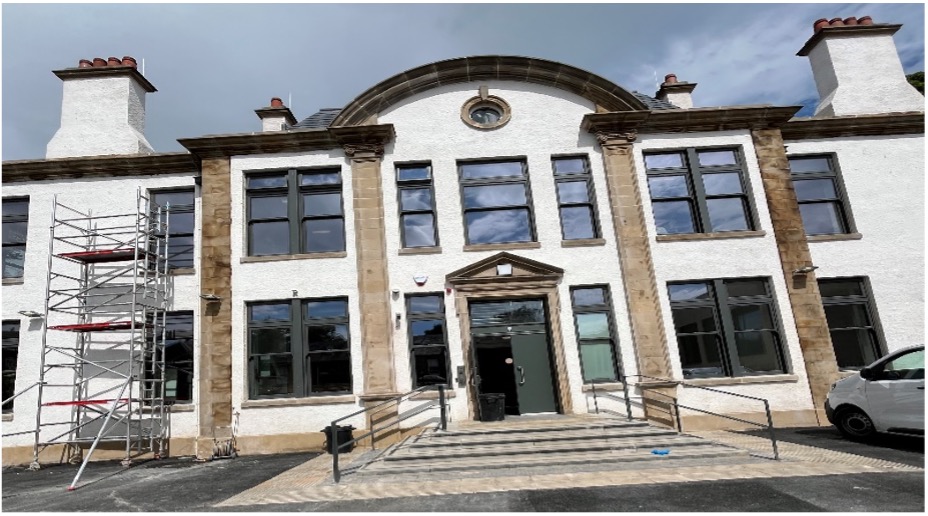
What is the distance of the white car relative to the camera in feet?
28.6

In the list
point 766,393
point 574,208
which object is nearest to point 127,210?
point 574,208

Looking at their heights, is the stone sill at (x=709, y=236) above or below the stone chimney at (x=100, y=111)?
below

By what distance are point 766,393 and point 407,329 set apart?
26.4 feet

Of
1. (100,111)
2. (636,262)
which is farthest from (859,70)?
(100,111)

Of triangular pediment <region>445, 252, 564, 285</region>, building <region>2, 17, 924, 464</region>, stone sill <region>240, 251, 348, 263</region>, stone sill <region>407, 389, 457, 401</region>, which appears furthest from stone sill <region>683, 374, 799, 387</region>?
stone sill <region>240, 251, 348, 263</region>

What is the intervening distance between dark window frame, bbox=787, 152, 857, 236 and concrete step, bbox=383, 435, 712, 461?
7.44 meters

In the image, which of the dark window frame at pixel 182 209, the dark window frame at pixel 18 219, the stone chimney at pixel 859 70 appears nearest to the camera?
the dark window frame at pixel 182 209

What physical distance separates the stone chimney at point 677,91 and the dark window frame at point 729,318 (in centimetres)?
608

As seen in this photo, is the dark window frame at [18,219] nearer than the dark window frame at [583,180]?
No

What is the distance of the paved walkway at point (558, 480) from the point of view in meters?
7.24

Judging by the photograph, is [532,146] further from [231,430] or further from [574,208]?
[231,430]

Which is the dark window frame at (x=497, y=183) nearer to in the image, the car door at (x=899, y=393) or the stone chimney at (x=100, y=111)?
the car door at (x=899, y=393)

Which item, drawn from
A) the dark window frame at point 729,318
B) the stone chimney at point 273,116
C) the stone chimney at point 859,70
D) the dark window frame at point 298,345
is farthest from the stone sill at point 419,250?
the stone chimney at point 859,70

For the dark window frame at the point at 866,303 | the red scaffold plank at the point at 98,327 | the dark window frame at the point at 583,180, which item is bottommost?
the dark window frame at the point at 866,303
